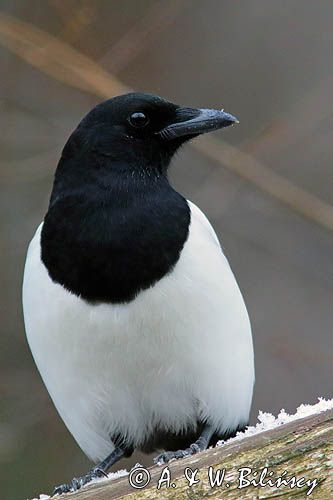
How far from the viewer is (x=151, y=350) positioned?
10.5 feet

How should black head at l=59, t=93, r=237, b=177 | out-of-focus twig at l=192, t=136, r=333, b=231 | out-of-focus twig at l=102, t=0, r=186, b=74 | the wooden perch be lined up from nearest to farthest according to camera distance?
the wooden perch → black head at l=59, t=93, r=237, b=177 → out-of-focus twig at l=192, t=136, r=333, b=231 → out-of-focus twig at l=102, t=0, r=186, b=74

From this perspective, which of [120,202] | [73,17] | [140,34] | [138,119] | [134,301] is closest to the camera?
[134,301]

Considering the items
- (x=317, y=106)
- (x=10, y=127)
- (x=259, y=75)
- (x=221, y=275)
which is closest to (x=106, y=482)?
(x=221, y=275)

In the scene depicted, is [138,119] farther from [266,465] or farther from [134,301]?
[266,465]

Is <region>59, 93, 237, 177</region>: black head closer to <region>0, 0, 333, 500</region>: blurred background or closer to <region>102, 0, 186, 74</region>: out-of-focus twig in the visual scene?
<region>0, 0, 333, 500</region>: blurred background

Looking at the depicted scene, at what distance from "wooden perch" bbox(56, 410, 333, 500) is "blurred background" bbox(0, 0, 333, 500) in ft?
5.93

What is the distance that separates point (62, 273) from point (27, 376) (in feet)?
4.97

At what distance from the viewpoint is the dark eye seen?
3.43 m

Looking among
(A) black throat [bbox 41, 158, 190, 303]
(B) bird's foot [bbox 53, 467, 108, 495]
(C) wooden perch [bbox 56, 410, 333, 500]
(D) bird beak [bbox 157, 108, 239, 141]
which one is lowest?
(C) wooden perch [bbox 56, 410, 333, 500]

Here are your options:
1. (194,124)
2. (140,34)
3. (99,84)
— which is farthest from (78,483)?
(140,34)

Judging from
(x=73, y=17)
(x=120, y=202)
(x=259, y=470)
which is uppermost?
(x=73, y=17)

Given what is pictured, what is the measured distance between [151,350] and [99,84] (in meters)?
1.27

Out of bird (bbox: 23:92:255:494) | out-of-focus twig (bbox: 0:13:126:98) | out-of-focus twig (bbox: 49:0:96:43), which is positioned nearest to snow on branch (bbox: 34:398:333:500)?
bird (bbox: 23:92:255:494)

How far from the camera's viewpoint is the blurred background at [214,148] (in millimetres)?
4328
